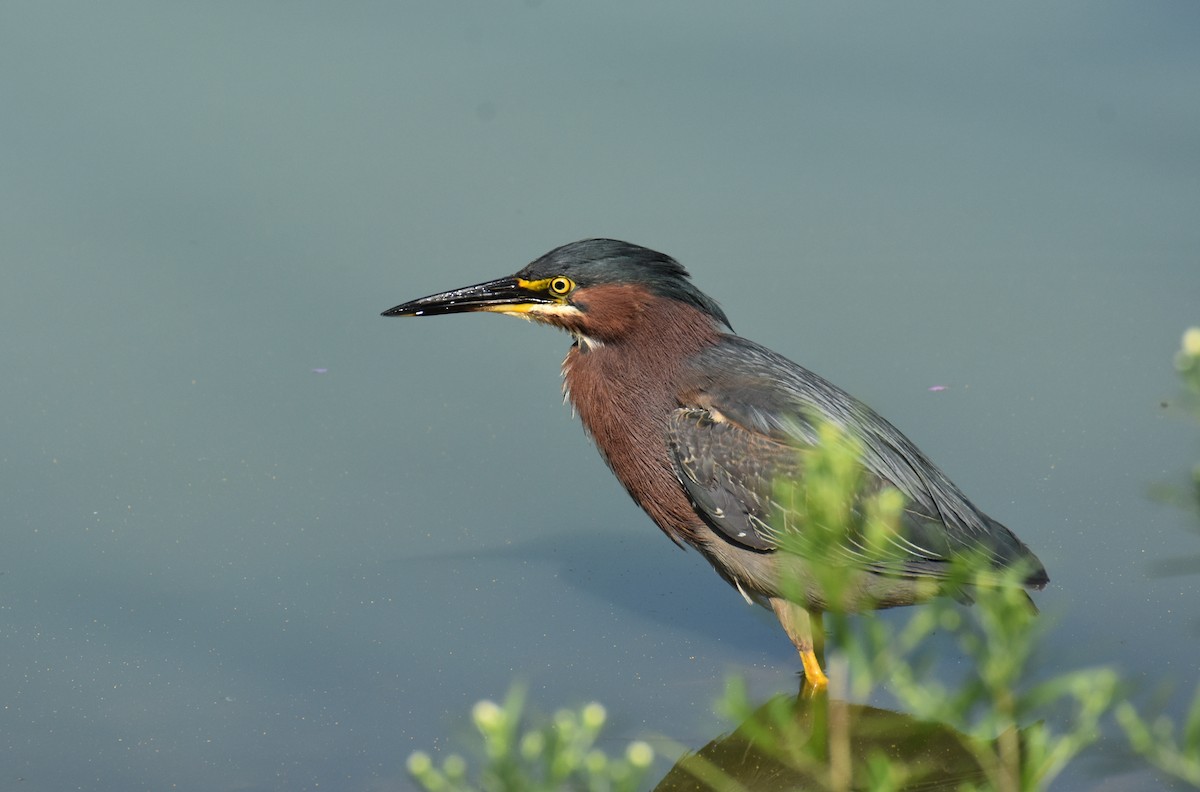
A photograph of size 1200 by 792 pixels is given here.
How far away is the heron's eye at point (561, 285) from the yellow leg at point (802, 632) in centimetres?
116

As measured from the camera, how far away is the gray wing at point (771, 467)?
15.2ft

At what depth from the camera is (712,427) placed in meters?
4.70

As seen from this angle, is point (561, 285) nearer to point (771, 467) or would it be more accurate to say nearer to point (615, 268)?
point (615, 268)

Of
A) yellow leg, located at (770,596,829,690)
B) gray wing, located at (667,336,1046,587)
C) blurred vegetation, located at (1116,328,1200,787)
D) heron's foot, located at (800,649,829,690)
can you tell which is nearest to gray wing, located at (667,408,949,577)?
gray wing, located at (667,336,1046,587)

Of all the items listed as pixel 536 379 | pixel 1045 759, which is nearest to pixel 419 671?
pixel 536 379

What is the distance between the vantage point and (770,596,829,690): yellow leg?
475cm

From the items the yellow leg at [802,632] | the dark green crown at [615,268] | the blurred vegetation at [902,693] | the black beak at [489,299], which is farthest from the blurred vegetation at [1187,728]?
the black beak at [489,299]

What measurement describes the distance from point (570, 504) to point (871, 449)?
137cm

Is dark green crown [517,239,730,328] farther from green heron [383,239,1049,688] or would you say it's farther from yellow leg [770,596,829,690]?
yellow leg [770,596,829,690]

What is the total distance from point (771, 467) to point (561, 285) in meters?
0.91

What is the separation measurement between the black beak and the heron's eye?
5 centimetres

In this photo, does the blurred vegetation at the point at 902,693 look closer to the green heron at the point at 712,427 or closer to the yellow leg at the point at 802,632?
the green heron at the point at 712,427

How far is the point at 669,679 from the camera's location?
470 cm

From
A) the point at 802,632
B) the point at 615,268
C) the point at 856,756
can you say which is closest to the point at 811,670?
the point at 802,632
